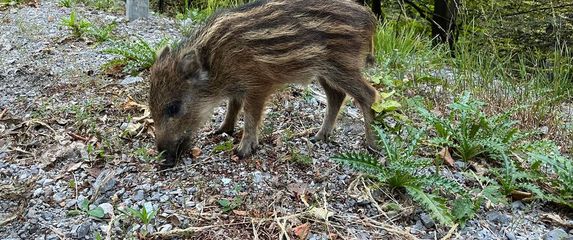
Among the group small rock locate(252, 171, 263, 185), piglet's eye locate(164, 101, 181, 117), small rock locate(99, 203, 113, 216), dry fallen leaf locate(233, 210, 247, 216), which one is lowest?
small rock locate(252, 171, 263, 185)

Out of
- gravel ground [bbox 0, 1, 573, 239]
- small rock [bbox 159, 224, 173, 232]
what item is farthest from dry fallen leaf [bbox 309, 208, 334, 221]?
small rock [bbox 159, 224, 173, 232]

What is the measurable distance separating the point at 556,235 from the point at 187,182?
6.87ft

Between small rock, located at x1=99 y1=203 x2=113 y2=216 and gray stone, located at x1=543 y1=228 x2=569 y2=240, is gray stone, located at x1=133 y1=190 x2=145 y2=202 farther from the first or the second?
gray stone, located at x1=543 y1=228 x2=569 y2=240

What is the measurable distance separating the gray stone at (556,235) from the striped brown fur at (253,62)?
126 centimetres

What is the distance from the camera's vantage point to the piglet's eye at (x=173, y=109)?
362 centimetres

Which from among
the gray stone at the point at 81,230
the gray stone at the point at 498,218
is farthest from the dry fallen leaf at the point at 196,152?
the gray stone at the point at 498,218

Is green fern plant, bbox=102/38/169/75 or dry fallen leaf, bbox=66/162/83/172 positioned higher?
green fern plant, bbox=102/38/169/75

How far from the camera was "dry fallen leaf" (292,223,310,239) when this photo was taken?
2895 millimetres

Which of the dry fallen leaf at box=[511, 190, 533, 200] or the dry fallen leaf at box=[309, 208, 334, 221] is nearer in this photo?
the dry fallen leaf at box=[309, 208, 334, 221]

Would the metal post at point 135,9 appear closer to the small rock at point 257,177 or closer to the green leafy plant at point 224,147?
the green leafy plant at point 224,147

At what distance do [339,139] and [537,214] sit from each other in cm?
140

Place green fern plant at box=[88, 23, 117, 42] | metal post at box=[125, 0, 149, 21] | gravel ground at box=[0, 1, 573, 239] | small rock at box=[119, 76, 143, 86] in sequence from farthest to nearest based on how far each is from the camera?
metal post at box=[125, 0, 149, 21] → green fern plant at box=[88, 23, 117, 42] → small rock at box=[119, 76, 143, 86] → gravel ground at box=[0, 1, 573, 239]

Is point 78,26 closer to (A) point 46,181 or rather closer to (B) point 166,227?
(A) point 46,181

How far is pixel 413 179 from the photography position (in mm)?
3182
